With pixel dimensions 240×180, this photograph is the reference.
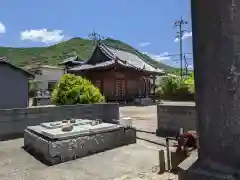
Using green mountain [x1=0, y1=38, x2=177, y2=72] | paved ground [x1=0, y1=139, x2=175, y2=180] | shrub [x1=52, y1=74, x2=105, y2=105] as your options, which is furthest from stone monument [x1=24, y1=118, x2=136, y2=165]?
green mountain [x1=0, y1=38, x2=177, y2=72]

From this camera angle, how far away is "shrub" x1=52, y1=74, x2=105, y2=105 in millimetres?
10188

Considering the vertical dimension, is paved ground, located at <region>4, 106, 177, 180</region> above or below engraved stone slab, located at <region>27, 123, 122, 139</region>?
below

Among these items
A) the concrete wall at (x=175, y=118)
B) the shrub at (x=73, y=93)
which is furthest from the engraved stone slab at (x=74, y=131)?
the shrub at (x=73, y=93)

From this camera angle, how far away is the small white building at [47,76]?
126 feet

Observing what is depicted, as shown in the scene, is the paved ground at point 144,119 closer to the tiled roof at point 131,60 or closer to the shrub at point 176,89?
the shrub at point 176,89

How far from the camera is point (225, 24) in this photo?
4.35 feet

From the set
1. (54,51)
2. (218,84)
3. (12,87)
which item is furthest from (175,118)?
(54,51)

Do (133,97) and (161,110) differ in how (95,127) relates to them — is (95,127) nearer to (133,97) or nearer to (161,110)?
(161,110)

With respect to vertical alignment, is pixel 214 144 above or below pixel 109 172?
above

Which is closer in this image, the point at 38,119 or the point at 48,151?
the point at 48,151

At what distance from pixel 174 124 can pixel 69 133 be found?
3.28 metres

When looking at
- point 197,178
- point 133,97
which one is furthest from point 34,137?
point 133,97

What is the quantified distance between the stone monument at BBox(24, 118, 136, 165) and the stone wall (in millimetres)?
1419

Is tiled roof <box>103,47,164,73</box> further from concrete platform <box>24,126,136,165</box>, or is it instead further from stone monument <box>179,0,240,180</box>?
stone monument <box>179,0,240,180</box>
